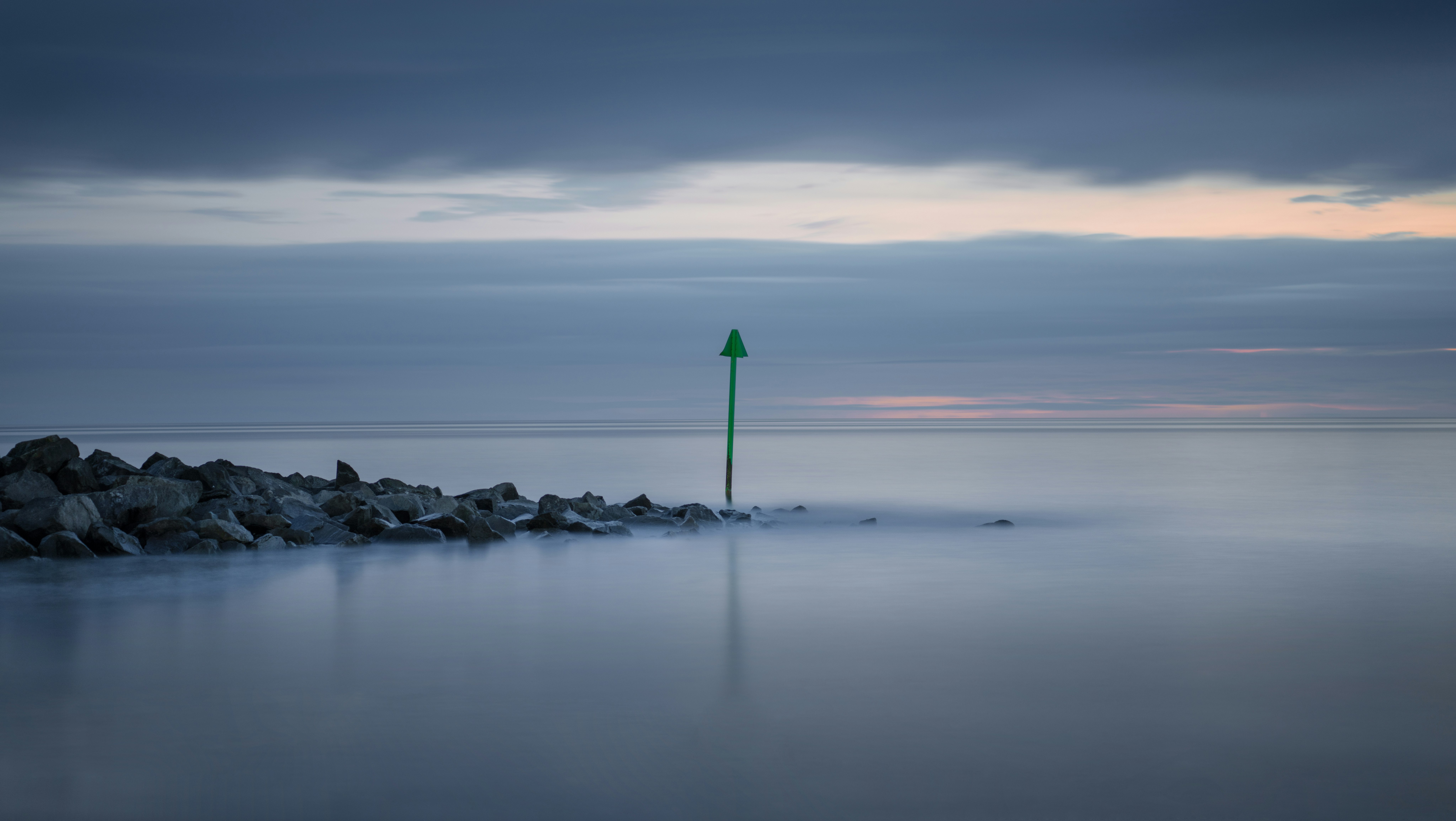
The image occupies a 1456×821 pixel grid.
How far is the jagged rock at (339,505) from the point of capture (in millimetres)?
15547

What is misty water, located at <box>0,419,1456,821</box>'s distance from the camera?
481cm

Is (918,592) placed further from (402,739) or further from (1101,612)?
(402,739)

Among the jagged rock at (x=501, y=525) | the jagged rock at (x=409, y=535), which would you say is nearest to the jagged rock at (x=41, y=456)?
the jagged rock at (x=409, y=535)

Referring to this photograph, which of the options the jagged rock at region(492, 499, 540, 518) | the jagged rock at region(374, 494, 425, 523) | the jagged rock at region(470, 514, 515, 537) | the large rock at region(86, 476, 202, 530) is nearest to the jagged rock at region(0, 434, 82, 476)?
the large rock at region(86, 476, 202, 530)

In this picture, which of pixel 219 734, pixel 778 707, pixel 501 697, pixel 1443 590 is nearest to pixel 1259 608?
pixel 1443 590

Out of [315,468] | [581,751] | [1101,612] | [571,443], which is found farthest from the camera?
[571,443]

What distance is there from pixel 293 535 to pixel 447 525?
Result: 6.36 ft

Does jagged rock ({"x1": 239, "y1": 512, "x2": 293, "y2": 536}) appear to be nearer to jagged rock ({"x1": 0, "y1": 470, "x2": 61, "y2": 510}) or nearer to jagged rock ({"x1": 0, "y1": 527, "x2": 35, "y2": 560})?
jagged rock ({"x1": 0, "y1": 470, "x2": 61, "y2": 510})

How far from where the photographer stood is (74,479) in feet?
47.5

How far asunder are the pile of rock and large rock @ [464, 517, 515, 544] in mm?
16

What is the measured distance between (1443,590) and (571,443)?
44.2 metres

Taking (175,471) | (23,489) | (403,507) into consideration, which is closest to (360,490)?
(403,507)

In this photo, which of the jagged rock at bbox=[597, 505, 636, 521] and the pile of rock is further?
the jagged rock at bbox=[597, 505, 636, 521]

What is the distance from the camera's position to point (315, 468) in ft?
110
